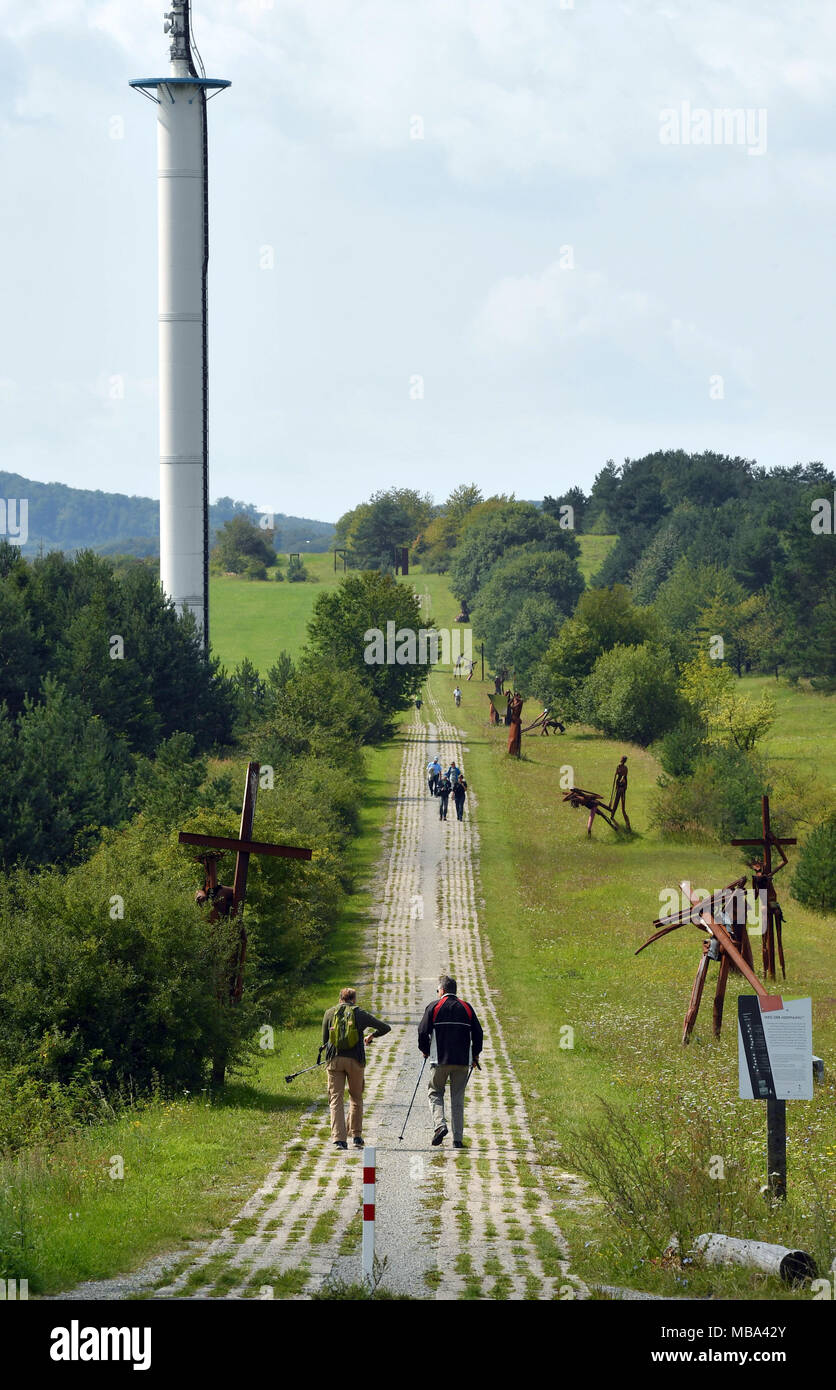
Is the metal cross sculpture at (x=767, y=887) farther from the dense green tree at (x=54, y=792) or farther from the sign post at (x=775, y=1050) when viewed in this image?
the dense green tree at (x=54, y=792)

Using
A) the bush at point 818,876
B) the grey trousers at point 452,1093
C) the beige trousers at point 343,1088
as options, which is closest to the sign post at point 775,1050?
the grey trousers at point 452,1093

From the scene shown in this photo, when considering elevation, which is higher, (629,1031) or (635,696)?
(635,696)

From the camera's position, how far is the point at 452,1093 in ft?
47.5

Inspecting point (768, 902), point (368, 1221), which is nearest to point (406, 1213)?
point (368, 1221)

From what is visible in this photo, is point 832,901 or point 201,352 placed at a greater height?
point 201,352

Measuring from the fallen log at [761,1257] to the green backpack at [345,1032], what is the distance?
5.42 metres

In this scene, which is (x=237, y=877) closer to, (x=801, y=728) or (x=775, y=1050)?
(x=775, y=1050)

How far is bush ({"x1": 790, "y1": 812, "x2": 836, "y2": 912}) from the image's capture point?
135 ft

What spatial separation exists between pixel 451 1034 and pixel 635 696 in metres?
54.1

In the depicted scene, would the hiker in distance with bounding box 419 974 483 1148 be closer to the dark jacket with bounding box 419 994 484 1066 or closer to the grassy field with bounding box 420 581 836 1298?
the dark jacket with bounding box 419 994 484 1066
